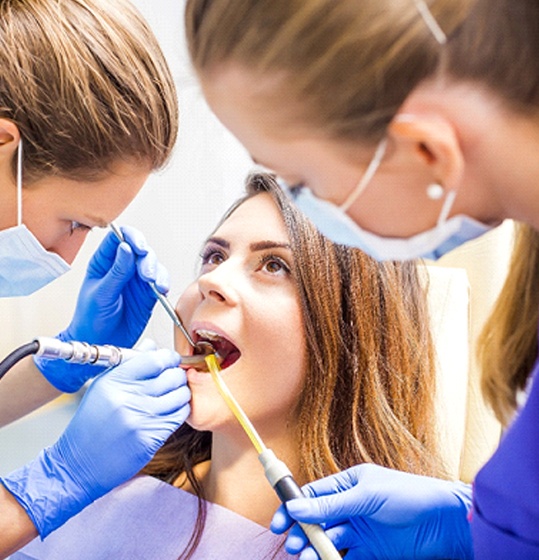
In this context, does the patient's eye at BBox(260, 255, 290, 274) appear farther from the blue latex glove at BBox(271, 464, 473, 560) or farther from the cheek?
the blue latex glove at BBox(271, 464, 473, 560)

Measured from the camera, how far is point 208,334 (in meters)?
1.58

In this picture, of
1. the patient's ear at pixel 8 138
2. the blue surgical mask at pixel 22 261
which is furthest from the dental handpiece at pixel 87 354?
the patient's ear at pixel 8 138

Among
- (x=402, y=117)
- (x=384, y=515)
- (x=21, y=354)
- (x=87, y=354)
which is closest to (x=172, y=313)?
(x=87, y=354)

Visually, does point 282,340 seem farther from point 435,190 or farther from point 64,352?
point 435,190

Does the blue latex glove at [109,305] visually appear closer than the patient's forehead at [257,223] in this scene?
No

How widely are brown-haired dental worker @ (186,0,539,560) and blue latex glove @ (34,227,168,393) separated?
88 cm

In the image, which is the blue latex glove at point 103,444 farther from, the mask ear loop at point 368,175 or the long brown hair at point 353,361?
the mask ear loop at point 368,175

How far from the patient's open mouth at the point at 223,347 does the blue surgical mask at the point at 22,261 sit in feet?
1.03

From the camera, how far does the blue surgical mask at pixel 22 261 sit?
1.31m

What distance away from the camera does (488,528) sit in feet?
3.03

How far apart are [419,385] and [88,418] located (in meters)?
0.71

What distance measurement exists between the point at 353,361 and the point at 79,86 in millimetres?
755

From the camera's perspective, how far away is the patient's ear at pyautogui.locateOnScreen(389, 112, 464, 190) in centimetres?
76

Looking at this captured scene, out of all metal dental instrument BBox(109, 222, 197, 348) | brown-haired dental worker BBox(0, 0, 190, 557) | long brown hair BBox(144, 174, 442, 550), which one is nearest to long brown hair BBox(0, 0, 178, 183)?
brown-haired dental worker BBox(0, 0, 190, 557)
